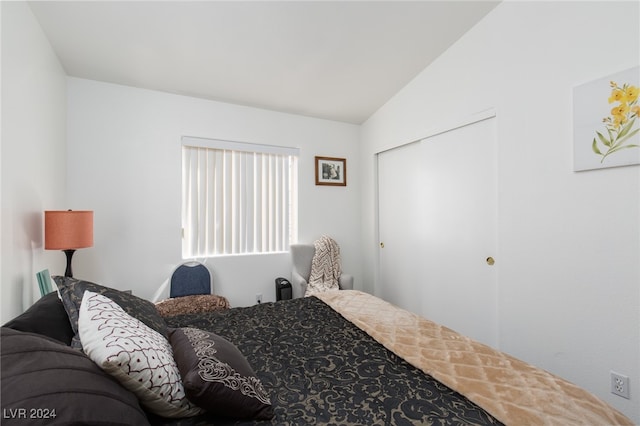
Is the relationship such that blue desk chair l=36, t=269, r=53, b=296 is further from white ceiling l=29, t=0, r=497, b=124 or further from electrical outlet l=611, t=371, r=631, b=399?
electrical outlet l=611, t=371, r=631, b=399

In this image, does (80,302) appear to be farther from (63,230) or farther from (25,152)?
(25,152)

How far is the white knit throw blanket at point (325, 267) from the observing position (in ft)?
11.2

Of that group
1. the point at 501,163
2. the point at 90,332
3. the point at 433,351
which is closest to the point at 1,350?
the point at 90,332

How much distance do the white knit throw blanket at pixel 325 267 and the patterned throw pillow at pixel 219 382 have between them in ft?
7.72

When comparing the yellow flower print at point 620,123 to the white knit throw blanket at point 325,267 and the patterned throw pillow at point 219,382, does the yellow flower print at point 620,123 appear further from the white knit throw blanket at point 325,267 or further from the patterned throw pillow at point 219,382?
the white knit throw blanket at point 325,267

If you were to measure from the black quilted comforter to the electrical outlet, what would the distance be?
1.36 metres

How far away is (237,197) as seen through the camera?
3.41m

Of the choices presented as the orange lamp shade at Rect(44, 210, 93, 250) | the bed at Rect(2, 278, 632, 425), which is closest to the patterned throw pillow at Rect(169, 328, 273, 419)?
the bed at Rect(2, 278, 632, 425)

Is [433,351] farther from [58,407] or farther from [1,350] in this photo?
[1,350]

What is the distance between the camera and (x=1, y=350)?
2.20 ft

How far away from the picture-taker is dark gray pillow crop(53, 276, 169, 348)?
3.54ft

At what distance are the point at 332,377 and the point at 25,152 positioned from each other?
225cm

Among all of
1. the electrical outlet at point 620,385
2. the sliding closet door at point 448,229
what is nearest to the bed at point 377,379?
the electrical outlet at point 620,385

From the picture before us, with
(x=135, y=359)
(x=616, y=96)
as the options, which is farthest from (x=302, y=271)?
(x=616, y=96)
